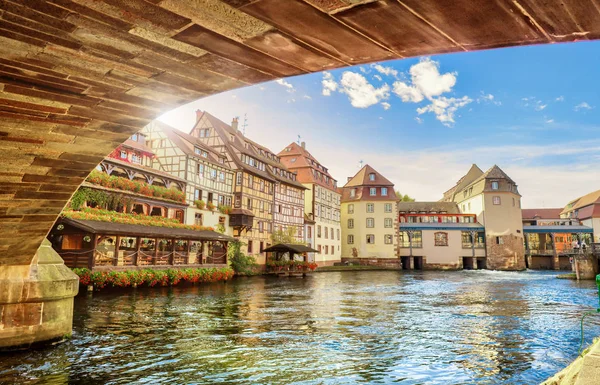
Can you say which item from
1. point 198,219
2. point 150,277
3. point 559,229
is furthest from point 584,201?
point 150,277

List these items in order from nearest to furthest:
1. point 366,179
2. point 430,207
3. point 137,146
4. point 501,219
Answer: point 137,146 < point 501,219 < point 366,179 < point 430,207

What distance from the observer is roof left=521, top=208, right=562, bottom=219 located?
7103 cm

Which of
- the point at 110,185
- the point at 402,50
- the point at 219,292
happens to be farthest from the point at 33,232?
the point at 110,185

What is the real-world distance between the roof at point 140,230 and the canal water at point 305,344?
5110mm

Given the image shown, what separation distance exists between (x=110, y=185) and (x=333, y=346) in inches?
791

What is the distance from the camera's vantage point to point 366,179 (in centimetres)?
6025

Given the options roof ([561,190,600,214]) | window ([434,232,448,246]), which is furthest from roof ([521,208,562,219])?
window ([434,232,448,246])

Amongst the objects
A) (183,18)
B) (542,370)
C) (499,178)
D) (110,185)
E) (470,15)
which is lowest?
(542,370)

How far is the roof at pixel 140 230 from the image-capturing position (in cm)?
2142

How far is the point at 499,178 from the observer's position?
5572 centimetres

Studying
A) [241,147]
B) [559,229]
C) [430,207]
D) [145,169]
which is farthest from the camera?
[430,207]

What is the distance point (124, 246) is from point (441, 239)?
42.3 m

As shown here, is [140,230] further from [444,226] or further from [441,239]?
[444,226]

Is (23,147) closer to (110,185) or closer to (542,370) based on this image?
(542,370)
